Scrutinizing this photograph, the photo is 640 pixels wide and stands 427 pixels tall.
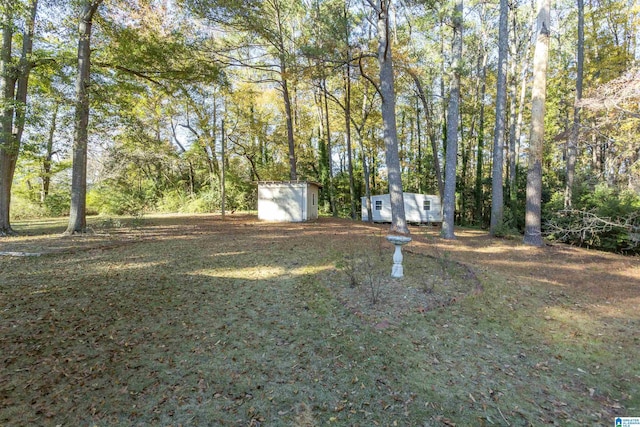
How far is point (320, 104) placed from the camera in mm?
19875

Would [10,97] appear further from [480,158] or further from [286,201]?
[480,158]

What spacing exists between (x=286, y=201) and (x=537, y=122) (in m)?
10.6

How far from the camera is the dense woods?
8.43 meters

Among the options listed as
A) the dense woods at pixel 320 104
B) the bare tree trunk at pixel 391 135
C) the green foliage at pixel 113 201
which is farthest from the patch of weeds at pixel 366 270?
the green foliage at pixel 113 201

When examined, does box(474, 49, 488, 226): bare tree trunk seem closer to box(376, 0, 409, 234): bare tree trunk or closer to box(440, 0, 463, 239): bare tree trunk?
box(440, 0, 463, 239): bare tree trunk

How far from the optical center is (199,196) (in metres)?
21.0

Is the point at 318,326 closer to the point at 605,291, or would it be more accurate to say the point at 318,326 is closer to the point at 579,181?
the point at 605,291

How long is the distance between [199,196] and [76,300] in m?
17.8

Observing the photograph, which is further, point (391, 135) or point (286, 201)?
point (286, 201)

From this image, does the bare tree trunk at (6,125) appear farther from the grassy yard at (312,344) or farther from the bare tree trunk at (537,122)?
the bare tree trunk at (537,122)

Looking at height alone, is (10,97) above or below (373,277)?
above

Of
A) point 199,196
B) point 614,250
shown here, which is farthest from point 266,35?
point 614,250

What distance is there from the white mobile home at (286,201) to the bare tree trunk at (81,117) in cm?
790

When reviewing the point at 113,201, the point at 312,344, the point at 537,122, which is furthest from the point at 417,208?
the point at 113,201
